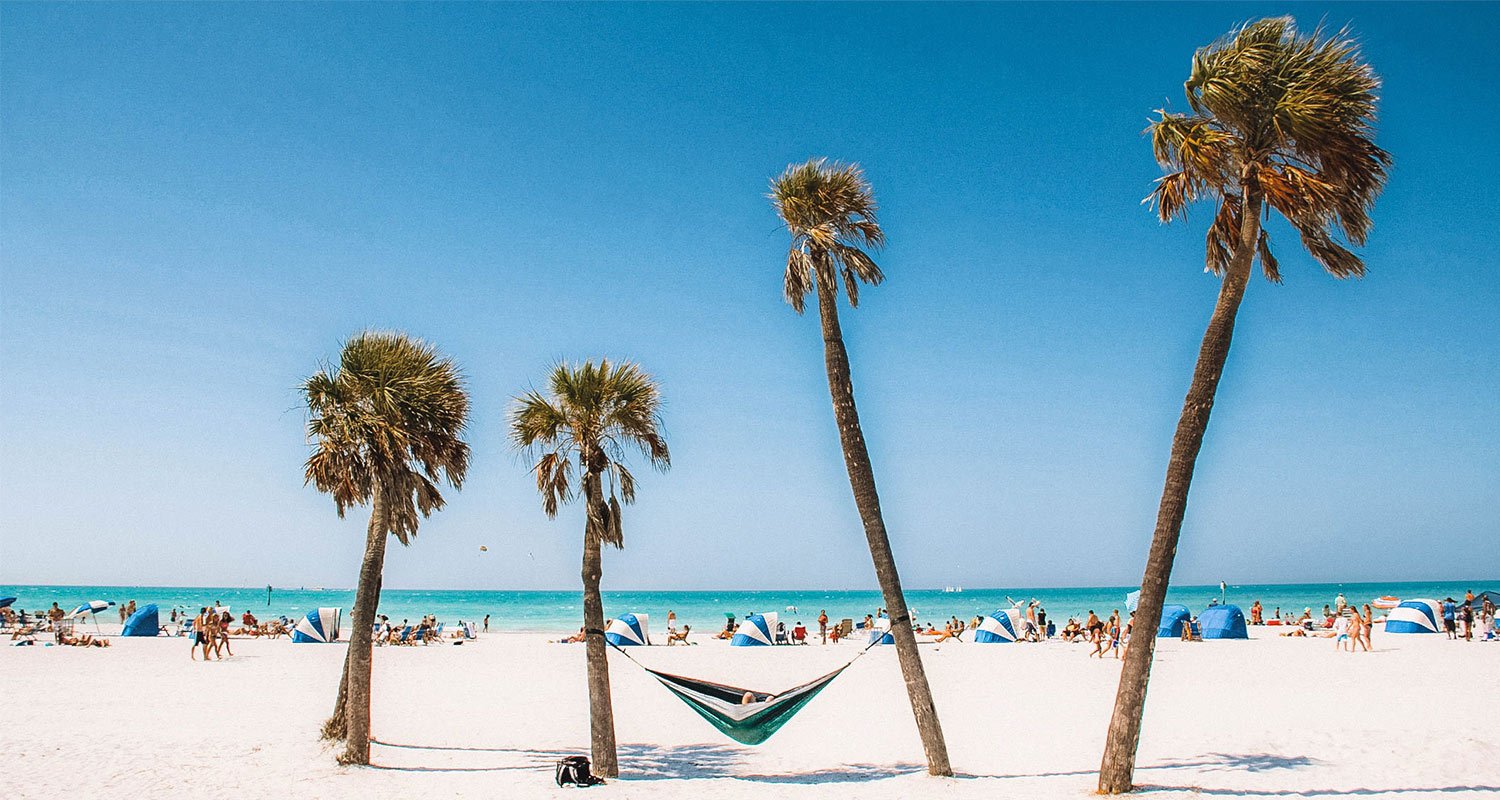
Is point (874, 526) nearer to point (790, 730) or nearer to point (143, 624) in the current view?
point (790, 730)

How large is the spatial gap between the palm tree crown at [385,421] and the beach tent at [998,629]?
943 inches

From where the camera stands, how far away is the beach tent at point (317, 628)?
102 feet

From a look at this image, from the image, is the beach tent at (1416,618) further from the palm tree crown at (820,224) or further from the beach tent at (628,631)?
the palm tree crown at (820,224)

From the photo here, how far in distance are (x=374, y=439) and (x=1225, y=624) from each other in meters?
29.0

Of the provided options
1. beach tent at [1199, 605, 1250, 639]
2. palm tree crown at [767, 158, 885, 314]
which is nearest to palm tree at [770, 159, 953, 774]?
palm tree crown at [767, 158, 885, 314]

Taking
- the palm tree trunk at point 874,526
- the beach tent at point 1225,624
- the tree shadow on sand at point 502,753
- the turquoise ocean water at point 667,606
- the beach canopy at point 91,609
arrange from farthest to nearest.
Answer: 1. the turquoise ocean water at point 667,606
2. the beach canopy at point 91,609
3. the beach tent at point 1225,624
4. the tree shadow on sand at point 502,753
5. the palm tree trunk at point 874,526

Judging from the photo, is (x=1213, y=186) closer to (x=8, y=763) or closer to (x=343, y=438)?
(x=343, y=438)

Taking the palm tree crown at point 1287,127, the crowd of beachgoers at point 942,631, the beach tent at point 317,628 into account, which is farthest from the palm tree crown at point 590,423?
the beach tent at point 317,628

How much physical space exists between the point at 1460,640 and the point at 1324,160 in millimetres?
26966

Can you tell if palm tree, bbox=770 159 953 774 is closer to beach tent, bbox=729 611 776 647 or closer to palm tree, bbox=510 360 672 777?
palm tree, bbox=510 360 672 777

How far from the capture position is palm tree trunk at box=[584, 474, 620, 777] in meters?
10.3

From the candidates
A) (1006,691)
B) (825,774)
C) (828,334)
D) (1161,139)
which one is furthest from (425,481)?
(1006,691)

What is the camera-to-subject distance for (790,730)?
45.9ft

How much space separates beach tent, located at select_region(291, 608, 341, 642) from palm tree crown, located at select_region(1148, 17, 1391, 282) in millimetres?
30985
